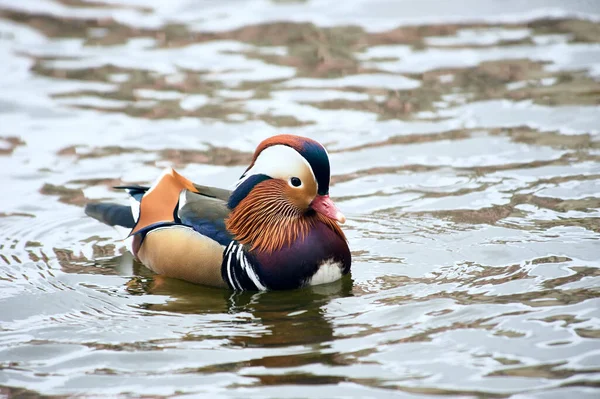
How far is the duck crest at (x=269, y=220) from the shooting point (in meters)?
6.55

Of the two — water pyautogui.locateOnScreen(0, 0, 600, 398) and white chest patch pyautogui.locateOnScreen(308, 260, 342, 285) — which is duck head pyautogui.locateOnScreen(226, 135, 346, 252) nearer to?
white chest patch pyautogui.locateOnScreen(308, 260, 342, 285)

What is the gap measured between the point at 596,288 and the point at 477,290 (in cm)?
71

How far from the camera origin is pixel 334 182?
28.4 ft

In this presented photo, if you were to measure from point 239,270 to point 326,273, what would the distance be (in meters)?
0.58

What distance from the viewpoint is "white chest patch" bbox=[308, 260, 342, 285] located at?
21.3 feet

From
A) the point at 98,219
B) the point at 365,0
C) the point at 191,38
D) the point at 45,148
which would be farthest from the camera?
the point at 365,0

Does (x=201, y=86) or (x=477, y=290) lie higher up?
(x=201, y=86)

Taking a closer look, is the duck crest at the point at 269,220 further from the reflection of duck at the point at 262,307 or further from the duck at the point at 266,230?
the reflection of duck at the point at 262,307

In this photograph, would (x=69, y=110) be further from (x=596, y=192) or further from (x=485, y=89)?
(x=596, y=192)

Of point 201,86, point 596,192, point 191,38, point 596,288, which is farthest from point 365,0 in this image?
point 596,288

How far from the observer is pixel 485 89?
10.6 meters

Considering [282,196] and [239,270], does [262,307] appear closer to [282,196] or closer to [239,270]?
[239,270]

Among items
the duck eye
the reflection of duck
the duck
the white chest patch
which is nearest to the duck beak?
the duck

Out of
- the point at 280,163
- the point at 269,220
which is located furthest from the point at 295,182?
the point at 269,220
